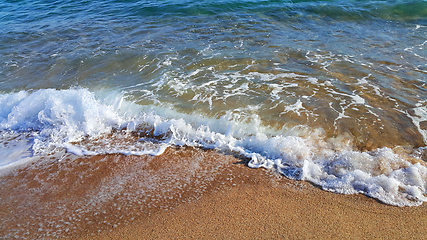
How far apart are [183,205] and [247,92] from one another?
10.2ft

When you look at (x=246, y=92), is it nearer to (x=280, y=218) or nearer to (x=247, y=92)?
(x=247, y=92)

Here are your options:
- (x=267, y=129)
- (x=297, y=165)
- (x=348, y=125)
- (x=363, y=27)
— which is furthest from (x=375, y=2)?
(x=297, y=165)

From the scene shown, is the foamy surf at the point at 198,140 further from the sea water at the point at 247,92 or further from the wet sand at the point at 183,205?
the wet sand at the point at 183,205

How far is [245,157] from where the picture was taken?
12.8 ft

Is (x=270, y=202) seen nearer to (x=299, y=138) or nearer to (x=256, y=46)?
(x=299, y=138)

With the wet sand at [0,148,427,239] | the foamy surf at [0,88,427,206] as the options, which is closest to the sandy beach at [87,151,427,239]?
the wet sand at [0,148,427,239]

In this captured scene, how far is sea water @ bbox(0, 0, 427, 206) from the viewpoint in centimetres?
381

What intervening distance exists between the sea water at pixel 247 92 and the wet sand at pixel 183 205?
275mm

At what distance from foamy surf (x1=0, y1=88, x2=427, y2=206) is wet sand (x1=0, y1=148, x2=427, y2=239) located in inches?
9.9

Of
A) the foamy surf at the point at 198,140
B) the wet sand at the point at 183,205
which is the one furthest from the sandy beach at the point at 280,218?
the foamy surf at the point at 198,140

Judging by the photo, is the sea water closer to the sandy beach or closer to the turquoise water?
the turquoise water

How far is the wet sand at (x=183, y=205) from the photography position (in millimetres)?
2760

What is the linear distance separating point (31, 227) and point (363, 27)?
34.7 feet

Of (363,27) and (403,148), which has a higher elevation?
(363,27)
